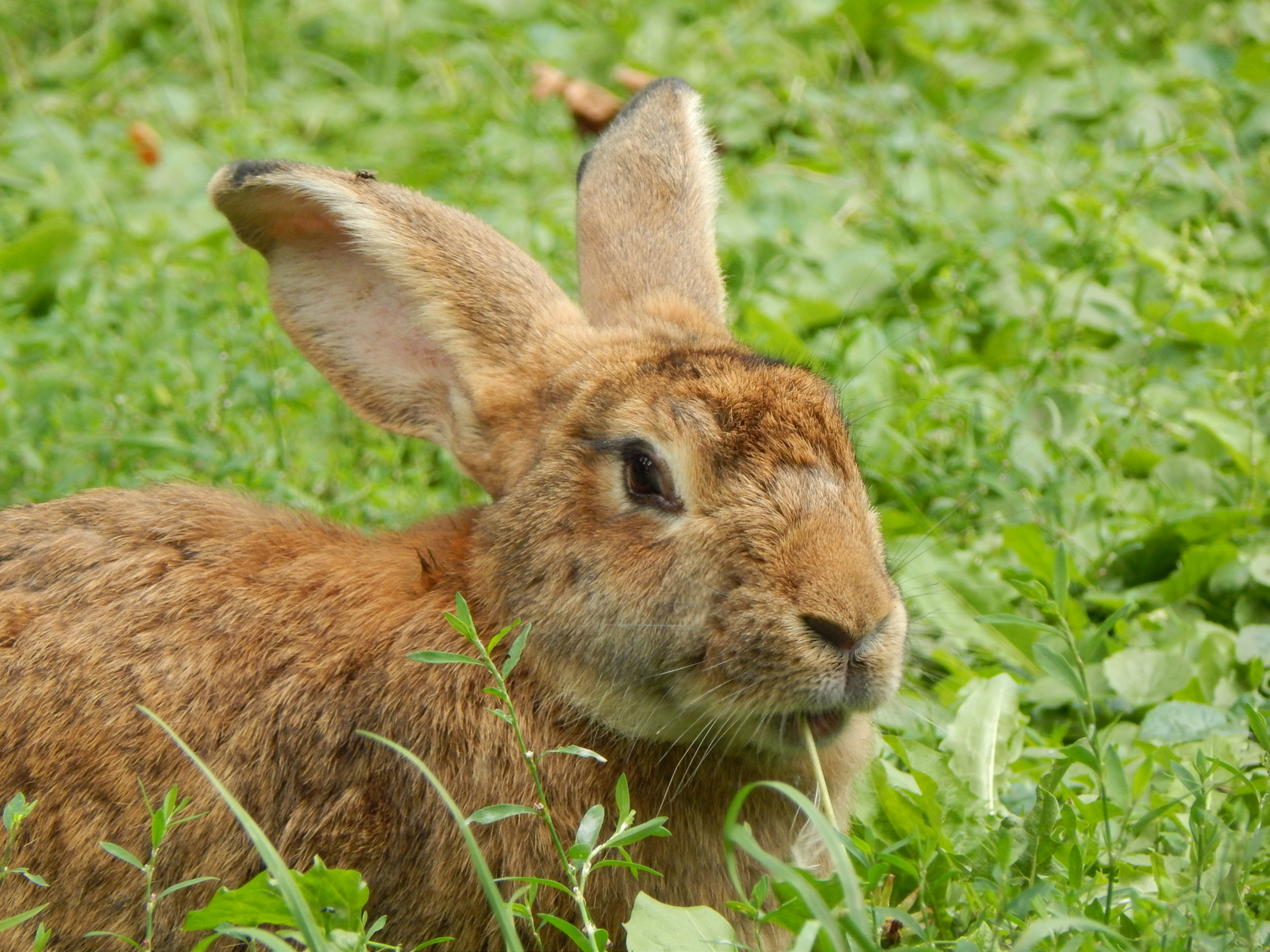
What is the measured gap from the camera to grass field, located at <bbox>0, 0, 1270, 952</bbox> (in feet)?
12.0

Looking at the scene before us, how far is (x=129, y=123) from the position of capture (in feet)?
25.9

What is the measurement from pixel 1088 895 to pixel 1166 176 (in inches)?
154

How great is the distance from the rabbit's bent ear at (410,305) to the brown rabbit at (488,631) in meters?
0.09

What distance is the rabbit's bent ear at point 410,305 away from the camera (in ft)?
13.4

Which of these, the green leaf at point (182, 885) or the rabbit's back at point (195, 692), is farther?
the rabbit's back at point (195, 692)

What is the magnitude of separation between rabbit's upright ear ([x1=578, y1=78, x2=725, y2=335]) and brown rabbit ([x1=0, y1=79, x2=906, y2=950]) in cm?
51

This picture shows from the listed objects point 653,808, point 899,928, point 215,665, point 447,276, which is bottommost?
point 899,928

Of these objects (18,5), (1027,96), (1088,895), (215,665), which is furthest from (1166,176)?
(18,5)

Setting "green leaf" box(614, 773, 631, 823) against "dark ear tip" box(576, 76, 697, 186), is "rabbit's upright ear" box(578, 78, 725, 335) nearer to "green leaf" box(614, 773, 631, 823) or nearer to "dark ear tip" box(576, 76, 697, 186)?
"dark ear tip" box(576, 76, 697, 186)

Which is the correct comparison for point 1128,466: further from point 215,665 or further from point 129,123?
point 129,123

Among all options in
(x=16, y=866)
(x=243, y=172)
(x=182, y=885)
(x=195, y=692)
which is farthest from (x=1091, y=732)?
(x=243, y=172)

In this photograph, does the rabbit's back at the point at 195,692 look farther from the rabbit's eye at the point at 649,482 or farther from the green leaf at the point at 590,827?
the green leaf at the point at 590,827

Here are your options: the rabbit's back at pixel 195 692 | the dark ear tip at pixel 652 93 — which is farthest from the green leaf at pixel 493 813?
the dark ear tip at pixel 652 93

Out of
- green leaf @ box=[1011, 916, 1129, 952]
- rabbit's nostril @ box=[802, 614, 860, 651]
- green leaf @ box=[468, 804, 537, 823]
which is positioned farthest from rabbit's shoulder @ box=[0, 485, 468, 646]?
green leaf @ box=[1011, 916, 1129, 952]
